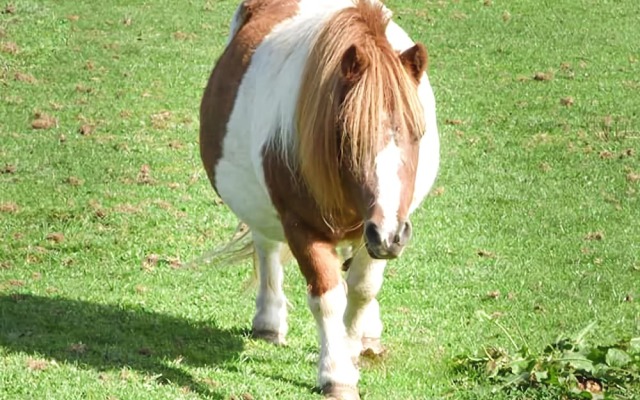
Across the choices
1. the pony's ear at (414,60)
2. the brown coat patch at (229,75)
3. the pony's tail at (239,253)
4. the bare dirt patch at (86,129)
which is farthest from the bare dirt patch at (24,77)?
the pony's ear at (414,60)

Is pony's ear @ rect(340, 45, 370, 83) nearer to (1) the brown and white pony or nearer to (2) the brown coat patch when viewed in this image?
(1) the brown and white pony

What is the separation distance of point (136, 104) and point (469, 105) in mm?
3942

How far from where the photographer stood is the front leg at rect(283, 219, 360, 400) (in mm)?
6109

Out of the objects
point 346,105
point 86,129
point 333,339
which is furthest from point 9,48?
point 346,105

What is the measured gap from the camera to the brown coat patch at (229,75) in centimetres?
729

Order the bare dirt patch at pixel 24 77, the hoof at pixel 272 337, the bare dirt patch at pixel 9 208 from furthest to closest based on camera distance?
the bare dirt patch at pixel 24 77
the bare dirt patch at pixel 9 208
the hoof at pixel 272 337

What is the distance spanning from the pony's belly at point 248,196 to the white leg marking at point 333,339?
75 centimetres

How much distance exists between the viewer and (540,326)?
25.7 feet

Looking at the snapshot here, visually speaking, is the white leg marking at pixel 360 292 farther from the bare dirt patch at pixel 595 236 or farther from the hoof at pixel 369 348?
the bare dirt patch at pixel 595 236

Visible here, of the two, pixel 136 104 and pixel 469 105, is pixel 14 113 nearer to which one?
pixel 136 104

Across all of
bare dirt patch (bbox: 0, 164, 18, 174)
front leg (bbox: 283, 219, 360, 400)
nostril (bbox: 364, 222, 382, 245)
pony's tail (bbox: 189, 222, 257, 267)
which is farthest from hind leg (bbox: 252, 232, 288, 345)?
bare dirt patch (bbox: 0, 164, 18, 174)

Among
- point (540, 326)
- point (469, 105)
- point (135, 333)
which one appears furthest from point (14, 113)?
point (540, 326)

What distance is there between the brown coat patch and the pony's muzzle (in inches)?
80.0

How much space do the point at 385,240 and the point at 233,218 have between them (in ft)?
16.8
